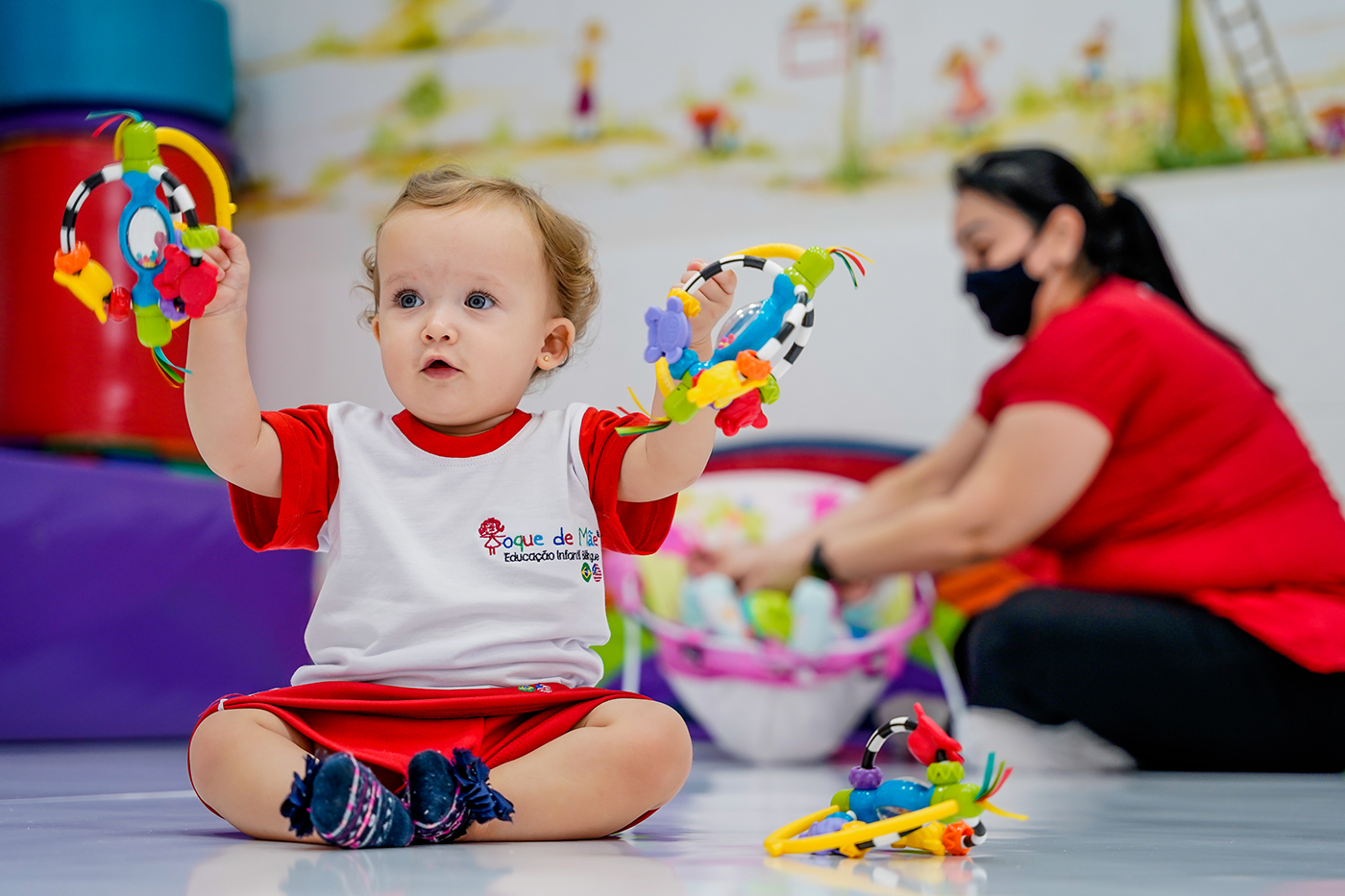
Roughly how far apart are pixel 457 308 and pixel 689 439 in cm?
21

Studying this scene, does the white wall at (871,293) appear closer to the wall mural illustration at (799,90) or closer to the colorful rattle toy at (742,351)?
the wall mural illustration at (799,90)

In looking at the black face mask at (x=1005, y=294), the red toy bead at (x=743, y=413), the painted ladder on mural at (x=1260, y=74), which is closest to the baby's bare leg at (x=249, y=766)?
the red toy bead at (x=743, y=413)

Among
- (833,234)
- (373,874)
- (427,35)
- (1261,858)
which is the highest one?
(427,35)

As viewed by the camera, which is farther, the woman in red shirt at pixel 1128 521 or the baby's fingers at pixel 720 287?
the woman in red shirt at pixel 1128 521

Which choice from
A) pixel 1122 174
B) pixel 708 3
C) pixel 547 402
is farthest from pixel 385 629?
pixel 708 3

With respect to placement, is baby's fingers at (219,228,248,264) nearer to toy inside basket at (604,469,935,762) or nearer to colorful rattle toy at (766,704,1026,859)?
colorful rattle toy at (766,704,1026,859)

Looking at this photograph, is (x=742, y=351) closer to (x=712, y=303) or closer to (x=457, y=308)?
(x=712, y=303)

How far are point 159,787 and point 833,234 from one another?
189cm

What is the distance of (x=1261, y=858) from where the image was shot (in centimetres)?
90

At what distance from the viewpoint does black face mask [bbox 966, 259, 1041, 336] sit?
78.6 inches

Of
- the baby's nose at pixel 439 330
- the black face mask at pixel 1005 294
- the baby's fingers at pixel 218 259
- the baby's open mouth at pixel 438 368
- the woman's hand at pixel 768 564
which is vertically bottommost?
the woman's hand at pixel 768 564

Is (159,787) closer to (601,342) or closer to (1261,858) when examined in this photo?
(1261,858)

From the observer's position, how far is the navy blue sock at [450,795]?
2.76ft

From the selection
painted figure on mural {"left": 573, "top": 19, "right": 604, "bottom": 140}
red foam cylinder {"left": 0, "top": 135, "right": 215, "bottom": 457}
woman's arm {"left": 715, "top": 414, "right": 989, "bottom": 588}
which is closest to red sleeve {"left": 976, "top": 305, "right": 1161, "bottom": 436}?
woman's arm {"left": 715, "top": 414, "right": 989, "bottom": 588}
